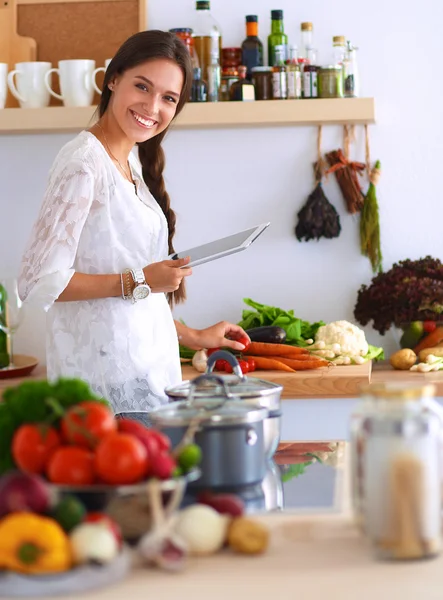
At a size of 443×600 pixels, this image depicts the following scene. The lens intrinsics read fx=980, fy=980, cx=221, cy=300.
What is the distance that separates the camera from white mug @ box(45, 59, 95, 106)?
322cm

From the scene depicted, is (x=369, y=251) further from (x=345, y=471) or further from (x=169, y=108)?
(x=345, y=471)

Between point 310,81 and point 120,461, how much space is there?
2375 millimetres

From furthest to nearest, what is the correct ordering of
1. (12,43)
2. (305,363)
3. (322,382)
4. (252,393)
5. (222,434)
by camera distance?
1. (12,43)
2. (305,363)
3. (322,382)
4. (252,393)
5. (222,434)

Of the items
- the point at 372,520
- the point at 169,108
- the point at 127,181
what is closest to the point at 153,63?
the point at 169,108

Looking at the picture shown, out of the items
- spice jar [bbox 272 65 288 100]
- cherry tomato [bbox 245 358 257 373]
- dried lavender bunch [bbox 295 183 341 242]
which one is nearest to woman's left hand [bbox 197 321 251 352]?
cherry tomato [bbox 245 358 257 373]

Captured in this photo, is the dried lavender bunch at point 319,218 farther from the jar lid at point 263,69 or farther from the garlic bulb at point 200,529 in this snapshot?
the garlic bulb at point 200,529

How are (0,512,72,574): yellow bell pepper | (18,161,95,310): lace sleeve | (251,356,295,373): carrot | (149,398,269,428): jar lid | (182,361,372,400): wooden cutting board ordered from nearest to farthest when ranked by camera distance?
(0,512,72,574): yellow bell pepper
(149,398,269,428): jar lid
(18,161,95,310): lace sleeve
(182,361,372,400): wooden cutting board
(251,356,295,373): carrot

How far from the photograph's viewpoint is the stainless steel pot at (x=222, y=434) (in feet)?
4.26

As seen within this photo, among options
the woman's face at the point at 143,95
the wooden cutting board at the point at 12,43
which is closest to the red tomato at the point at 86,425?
the woman's face at the point at 143,95

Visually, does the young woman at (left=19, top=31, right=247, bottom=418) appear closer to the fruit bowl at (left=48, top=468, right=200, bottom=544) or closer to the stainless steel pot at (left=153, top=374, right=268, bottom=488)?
the stainless steel pot at (left=153, top=374, right=268, bottom=488)

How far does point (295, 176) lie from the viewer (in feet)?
11.1

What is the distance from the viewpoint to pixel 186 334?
7.84 feet

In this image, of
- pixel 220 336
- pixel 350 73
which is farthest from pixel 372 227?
pixel 220 336

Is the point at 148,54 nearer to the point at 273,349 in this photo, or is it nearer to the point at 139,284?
the point at 139,284
